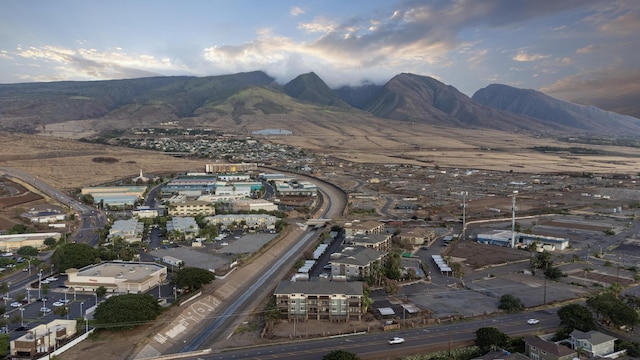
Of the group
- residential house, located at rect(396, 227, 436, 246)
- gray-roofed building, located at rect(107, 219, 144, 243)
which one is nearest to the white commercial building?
gray-roofed building, located at rect(107, 219, 144, 243)

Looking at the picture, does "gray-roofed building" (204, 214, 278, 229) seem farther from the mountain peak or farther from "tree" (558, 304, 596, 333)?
the mountain peak

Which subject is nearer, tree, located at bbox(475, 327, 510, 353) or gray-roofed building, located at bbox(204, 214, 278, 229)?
tree, located at bbox(475, 327, 510, 353)

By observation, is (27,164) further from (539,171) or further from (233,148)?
(539,171)

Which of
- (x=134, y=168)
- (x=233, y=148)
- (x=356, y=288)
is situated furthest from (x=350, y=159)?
(x=356, y=288)

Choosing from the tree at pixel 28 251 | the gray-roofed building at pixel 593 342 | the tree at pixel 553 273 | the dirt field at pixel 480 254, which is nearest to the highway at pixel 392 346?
the gray-roofed building at pixel 593 342

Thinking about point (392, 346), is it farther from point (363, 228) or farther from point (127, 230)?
point (127, 230)

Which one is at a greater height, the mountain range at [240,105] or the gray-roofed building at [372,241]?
the mountain range at [240,105]

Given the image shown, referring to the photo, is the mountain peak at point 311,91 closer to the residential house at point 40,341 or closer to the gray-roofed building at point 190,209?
the gray-roofed building at point 190,209
